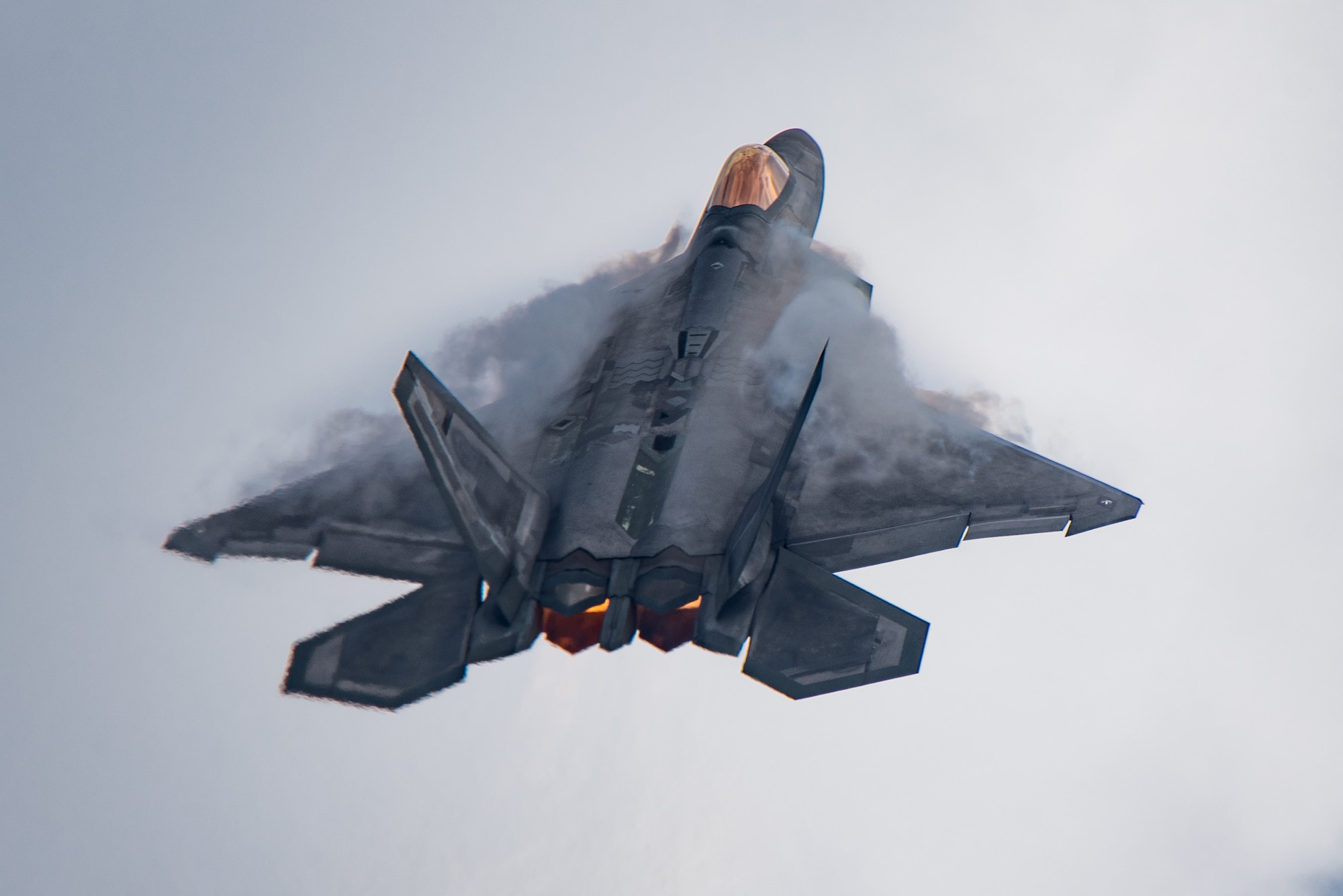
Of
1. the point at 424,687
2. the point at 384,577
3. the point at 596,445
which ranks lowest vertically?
the point at 424,687

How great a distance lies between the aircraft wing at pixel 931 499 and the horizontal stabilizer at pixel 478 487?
4164 millimetres

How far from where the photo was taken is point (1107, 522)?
20062 mm

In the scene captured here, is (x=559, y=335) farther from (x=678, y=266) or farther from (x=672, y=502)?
(x=672, y=502)

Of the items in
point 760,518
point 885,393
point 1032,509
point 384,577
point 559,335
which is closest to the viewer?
point 760,518

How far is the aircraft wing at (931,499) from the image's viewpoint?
19250mm

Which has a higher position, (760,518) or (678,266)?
(678,266)

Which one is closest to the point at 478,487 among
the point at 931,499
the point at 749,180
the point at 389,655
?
the point at 389,655

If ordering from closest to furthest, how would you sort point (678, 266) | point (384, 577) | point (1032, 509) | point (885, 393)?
1. point (384, 577)
2. point (1032, 509)
3. point (885, 393)
4. point (678, 266)

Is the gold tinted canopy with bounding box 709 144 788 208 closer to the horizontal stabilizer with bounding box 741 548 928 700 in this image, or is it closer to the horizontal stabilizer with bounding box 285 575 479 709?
the horizontal stabilizer with bounding box 741 548 928 700

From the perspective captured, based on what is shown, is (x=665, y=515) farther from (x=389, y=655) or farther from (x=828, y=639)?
(x=389, y=655)

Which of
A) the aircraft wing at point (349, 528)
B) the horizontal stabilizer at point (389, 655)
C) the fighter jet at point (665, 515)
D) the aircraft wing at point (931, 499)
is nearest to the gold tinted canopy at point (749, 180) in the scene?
the fighter jet at point (665, 515)

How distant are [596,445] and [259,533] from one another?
5.51 m

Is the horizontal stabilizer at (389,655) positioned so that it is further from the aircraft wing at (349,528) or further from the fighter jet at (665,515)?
the aircraft wing at (349,528)

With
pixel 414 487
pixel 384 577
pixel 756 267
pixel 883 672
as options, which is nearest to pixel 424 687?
pixel 384 577
